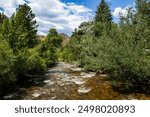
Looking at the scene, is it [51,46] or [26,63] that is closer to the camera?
[26,63]

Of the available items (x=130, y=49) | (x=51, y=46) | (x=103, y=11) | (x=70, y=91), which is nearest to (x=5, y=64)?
(x=70, y=91)

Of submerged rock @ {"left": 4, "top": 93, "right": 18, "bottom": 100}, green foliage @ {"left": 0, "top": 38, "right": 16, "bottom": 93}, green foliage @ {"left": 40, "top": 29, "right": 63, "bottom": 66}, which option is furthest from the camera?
green foliage @ {"left": 40, "top": 29, "right": 63, "bottom": 66}

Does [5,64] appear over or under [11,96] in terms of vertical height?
over

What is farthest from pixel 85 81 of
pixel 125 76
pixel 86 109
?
pixel 86 109

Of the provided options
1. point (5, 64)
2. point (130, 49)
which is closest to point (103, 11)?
point (130, 49)

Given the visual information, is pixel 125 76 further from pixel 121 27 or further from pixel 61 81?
pixel 61 81

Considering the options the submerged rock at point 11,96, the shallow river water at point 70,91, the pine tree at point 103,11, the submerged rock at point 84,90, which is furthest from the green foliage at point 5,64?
the pine tree at point 103,11

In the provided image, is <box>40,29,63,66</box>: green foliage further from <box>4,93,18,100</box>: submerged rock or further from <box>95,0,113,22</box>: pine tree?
<box>4,93,18,100</box>: submerged rock

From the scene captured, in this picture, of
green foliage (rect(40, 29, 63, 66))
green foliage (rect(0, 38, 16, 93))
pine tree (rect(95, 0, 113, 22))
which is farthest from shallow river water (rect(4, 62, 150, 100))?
pine tree (rect(95, 0, 113, 22))

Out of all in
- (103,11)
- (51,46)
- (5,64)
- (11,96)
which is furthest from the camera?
→ (103,11)

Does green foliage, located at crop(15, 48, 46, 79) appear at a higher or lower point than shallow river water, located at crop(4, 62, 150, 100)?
higher

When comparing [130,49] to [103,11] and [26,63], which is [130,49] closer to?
[26,63]

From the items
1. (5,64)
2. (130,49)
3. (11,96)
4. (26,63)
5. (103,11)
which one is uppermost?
(103,11)

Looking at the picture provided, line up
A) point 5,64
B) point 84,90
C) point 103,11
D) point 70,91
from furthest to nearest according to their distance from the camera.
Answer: point 103,11 < point 84,90 < point 70,91 < point 5,64
